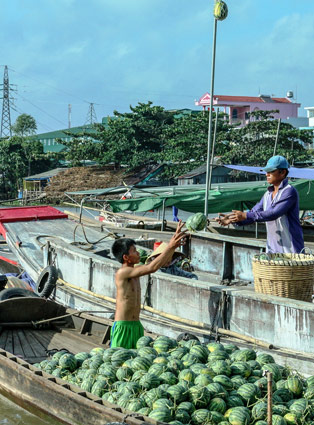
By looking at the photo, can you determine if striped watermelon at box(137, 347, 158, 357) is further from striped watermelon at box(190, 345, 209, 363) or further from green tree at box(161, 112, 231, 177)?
green tree at box(161, 112, 231, 177)

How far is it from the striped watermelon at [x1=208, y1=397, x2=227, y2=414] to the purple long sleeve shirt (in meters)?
2.12

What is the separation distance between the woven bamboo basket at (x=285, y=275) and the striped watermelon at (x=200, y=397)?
5.65ft

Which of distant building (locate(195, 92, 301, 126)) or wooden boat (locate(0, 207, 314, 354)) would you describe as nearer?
wooden boat (locate(0, 207, 314, 354))

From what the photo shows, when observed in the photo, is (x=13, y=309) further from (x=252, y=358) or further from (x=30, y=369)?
(x=252, y=358)

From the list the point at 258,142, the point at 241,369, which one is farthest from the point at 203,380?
the point at 258,142

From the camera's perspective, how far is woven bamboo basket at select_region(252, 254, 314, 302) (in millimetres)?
5328

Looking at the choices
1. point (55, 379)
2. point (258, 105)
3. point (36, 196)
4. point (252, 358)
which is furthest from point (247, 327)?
point (258, 105)

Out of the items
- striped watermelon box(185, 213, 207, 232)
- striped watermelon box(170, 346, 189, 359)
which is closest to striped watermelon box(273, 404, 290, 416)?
striped watermelon box(170, 346, 189, 359)

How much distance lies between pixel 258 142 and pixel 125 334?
3320 centimetres

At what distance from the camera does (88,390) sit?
14.4 ft

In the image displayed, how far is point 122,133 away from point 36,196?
868cm

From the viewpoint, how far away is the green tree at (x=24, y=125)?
66250 millimetres

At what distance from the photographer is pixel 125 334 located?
513cm

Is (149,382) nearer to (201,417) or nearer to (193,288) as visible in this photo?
(201,417)
